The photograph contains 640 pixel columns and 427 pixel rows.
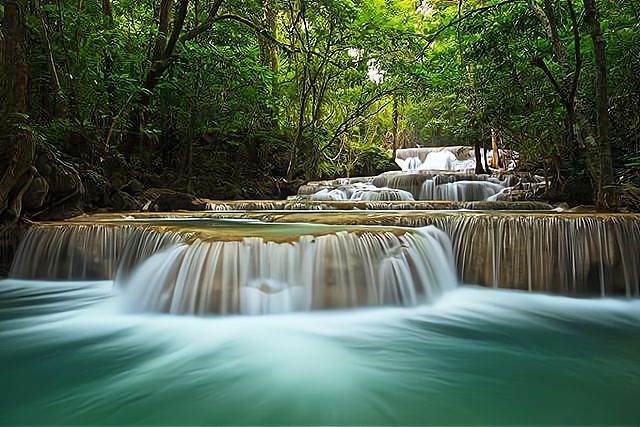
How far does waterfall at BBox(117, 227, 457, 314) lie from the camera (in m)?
4.06

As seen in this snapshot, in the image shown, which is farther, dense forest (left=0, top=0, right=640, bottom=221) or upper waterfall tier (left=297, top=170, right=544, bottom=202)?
upper waterfall tier (left=297, top=170, right=544, bottom=202)

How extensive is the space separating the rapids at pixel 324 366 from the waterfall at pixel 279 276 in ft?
0.53

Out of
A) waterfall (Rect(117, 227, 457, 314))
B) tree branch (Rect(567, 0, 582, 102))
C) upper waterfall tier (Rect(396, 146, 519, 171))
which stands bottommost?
waterfall (Rect(117, 227, 457, 314))

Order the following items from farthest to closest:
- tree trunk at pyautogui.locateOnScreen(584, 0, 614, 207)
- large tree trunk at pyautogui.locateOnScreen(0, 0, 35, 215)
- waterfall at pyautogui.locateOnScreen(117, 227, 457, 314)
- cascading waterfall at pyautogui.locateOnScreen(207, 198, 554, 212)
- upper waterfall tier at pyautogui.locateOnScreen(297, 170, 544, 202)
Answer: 1. upper waterfall tier at pyautogui.locateOnScreen(297, 170, 544, 202)
2. cascading waterfall at pyautogui.locateOnScreen(207, 198, 554, 212)
3. tree trunk at pyautogui.locateOnScreen(584, 0, 614, 207)
4. large tree trunk at pyautogui.locateOnScreen(0, 0, 35, 215)
5. waterfall at pyautogui.locateOnScreen(117, 227, 457, 314)

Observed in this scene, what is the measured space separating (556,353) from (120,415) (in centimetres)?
291

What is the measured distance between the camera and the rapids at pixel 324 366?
227 cm

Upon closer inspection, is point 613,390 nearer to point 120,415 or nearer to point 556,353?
point 556,353

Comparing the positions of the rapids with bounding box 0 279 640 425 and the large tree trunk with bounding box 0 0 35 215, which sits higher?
the large tree trunk with bounding box 0 0 35 215

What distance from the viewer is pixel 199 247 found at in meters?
4.30

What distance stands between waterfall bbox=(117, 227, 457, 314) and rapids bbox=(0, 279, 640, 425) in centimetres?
16

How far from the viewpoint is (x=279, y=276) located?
4.16 m

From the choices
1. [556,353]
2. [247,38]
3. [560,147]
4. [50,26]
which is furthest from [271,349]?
[247,38]

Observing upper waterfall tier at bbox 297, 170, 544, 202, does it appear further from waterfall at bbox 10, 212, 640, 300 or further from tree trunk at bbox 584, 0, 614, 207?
waterfall at bbox 10, 212, 640, 300

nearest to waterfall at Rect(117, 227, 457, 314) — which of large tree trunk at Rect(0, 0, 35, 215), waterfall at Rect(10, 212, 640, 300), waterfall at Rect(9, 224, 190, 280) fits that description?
waterfall at Rect(10, 212, 640, 300)
